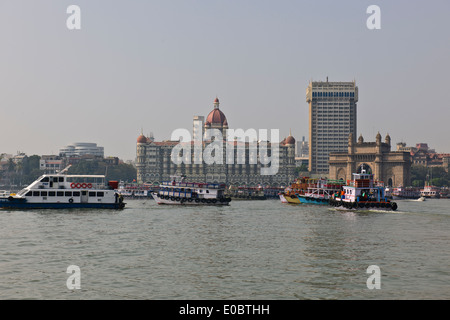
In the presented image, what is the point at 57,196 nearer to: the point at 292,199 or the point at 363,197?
the point at 363,197

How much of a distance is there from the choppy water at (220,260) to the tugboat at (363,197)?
75.0ft

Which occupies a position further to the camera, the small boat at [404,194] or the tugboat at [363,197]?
the small boat at [404,194]

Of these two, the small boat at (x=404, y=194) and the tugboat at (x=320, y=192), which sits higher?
the tugboat at (x=320, y=192)

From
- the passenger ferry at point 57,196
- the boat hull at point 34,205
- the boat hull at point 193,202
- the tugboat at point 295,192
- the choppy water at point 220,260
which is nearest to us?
the choppy water at point 220,260

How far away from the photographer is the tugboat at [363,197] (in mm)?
74125

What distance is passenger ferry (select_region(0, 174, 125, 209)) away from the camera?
67.8 meters

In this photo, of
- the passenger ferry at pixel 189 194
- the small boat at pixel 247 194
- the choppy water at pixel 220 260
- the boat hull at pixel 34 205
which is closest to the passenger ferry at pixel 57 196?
the boat hull at pixel 34 205

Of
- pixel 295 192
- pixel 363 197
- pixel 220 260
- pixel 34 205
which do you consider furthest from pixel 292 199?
pixel 220 260

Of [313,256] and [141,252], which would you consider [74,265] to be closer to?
[141,252]

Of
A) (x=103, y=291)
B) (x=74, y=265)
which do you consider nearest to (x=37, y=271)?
(x=74, y=265)

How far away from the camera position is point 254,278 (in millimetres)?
25250

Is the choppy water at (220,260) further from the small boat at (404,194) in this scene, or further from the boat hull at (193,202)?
the small boat at (404,194)

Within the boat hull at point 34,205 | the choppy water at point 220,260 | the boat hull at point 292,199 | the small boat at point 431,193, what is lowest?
the small boat at point 431,193

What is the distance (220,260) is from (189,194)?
58.7m
